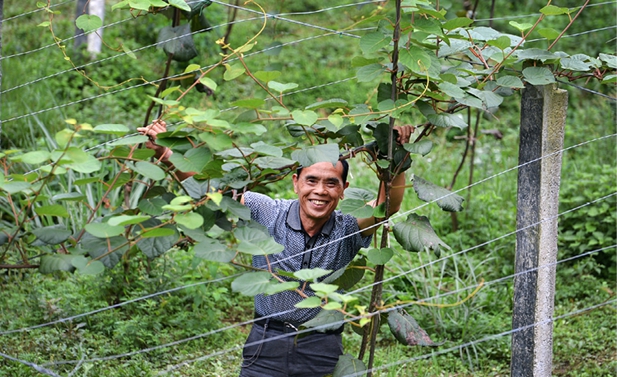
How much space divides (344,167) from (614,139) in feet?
12.1

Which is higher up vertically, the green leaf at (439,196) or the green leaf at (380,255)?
the green leaf at (439,196)

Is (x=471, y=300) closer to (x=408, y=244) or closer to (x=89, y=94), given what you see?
(x=408, y=244)

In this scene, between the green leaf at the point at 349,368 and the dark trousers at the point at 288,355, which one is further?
the dark trousers at the point at 288,355

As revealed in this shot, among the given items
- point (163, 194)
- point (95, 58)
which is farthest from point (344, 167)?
point (95, 58)

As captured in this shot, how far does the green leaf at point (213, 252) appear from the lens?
194 cm

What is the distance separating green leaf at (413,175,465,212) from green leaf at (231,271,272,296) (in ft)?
1.95

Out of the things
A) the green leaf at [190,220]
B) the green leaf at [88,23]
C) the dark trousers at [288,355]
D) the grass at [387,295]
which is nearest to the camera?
the green leaf at [190,220]

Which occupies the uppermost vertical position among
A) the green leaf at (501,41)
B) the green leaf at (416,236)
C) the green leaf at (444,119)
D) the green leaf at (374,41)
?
the green leaf at (374,41)

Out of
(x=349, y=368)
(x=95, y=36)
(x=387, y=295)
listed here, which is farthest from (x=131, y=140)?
(x=95, y=36)

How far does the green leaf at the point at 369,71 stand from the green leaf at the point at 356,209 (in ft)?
1.26

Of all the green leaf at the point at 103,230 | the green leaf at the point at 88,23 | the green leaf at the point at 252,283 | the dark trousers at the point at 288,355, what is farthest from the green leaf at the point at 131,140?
the dark trousers at the point at 288,355

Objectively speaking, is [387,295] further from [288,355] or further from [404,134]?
[404,134]

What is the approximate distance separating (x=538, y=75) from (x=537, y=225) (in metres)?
0.58

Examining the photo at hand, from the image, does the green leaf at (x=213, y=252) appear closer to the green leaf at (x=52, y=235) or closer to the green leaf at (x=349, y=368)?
the green leaf at (x=52, y=235)
